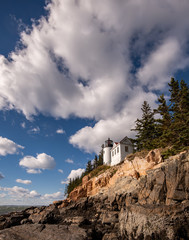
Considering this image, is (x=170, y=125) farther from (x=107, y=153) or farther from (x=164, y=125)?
(x=107, y=153)

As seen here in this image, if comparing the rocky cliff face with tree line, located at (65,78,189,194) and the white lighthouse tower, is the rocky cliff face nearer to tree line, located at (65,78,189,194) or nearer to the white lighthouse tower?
tree line, located at (65,78,189,194)

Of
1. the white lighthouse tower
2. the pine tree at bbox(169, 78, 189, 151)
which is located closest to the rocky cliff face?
the pine tree at bbox(169, 78, 189, 151)

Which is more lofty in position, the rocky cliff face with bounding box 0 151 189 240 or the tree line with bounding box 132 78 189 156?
the tree line with bounding box 132 78 189 156

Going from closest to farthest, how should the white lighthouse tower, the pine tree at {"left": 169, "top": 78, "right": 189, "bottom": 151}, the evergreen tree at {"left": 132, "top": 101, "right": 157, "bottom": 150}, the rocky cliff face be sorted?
the rocky cliff face → the pine tree at {"left": 169, "top": 78, "right": 189, "bottom": 151} → the evergreen tree at {"left": 132, "top": 101, "right": 157, "bottom": 150} → the white lighthouse tower

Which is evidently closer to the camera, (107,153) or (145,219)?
(145,219)

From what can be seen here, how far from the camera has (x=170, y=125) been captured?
24188mm

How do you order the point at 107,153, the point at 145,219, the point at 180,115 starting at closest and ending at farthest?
1. the point at 145,219
2. the point at 180,115
3. the point at 107,153

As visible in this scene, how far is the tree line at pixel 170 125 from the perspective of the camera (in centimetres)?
2023

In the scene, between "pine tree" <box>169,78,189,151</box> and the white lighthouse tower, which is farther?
the white lighthouse tower

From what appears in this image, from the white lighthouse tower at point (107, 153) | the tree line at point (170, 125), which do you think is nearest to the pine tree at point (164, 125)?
the tree line at point (170, 125)

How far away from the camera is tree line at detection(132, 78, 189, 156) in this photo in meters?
20.2

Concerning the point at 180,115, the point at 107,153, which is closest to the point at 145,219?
the point at 180,115

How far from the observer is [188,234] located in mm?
8906

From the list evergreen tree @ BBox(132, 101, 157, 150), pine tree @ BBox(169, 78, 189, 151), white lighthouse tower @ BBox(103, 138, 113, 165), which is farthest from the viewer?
white lighthouse tower @ BBox(103, 138, 113, 165)
